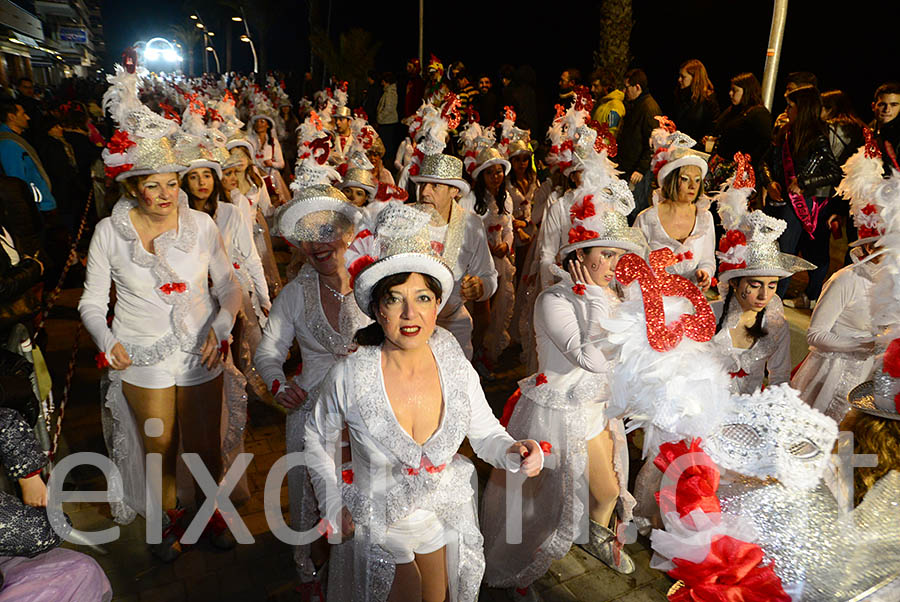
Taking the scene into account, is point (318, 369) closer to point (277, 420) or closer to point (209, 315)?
point (209, 315)

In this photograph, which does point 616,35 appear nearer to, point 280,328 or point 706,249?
point 706,249

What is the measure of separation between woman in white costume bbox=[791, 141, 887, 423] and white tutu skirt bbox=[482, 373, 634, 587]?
4.82 feet

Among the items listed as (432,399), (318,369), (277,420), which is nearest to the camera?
(432,399)

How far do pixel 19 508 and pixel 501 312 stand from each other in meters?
4.89

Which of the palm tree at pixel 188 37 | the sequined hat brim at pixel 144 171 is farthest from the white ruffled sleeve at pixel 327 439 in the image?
the palm tree at pixel 188 37

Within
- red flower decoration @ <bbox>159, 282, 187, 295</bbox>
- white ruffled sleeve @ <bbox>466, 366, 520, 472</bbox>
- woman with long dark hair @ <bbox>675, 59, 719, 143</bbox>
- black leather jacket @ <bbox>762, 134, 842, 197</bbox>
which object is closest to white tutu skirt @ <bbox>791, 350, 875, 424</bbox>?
white ruffled sleeve @ <bbox>466, 366, 520, 472</bbox>

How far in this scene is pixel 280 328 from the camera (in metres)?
3.35

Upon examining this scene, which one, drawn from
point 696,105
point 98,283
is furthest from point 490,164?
point 98,283

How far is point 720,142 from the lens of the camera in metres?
7.52

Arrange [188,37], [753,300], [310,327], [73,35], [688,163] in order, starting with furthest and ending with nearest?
[188,37] → [73,35] → [688,163] → [753,300] → [310,327]

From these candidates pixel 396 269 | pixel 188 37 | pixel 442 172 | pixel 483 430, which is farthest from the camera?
pixel 188 37

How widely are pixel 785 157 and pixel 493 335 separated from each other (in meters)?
3.76

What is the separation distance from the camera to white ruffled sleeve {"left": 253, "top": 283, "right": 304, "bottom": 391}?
10.8 ft

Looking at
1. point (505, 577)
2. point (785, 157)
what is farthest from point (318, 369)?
point (785, 157)
